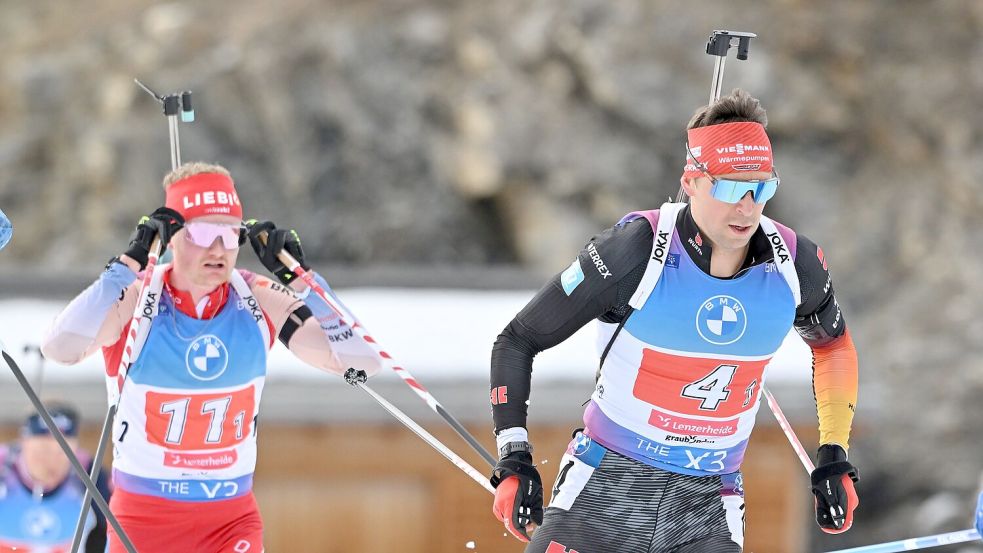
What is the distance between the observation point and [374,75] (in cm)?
2241

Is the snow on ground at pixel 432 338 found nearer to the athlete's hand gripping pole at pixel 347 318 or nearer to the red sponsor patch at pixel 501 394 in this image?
the athlete's hand gripping pole at pixel 347 318

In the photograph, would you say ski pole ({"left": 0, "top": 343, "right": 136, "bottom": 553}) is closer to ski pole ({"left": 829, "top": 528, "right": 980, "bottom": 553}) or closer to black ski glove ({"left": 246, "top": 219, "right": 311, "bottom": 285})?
black ski glove ({"left": 246, "top": 219, "right": 311, "bottom": 285})

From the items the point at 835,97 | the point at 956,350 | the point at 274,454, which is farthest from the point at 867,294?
the point at 274,454

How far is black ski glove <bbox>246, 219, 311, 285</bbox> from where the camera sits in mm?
5590

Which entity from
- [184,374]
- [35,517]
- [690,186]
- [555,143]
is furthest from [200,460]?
[555,143]

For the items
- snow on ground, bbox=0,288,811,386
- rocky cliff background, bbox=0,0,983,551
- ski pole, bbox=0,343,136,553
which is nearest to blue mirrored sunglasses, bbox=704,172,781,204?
ski pole, bbox=0,343,136,553

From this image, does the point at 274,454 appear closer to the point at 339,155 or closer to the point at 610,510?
the point at 610,510

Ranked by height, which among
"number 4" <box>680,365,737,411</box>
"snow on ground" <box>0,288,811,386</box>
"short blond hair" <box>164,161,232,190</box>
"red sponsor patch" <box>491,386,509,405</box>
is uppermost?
"snow on ground" <box>0,288,811,386</box>

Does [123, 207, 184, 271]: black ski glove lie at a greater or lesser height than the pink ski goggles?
greater

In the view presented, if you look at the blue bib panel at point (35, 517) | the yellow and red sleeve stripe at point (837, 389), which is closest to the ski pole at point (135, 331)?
the blue bib panel at point (35, 517)

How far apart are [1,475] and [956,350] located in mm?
15736

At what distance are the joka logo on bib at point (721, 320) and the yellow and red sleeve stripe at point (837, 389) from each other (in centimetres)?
66

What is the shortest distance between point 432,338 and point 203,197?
20.9 feet

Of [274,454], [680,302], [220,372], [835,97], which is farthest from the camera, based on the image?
[835,97]
